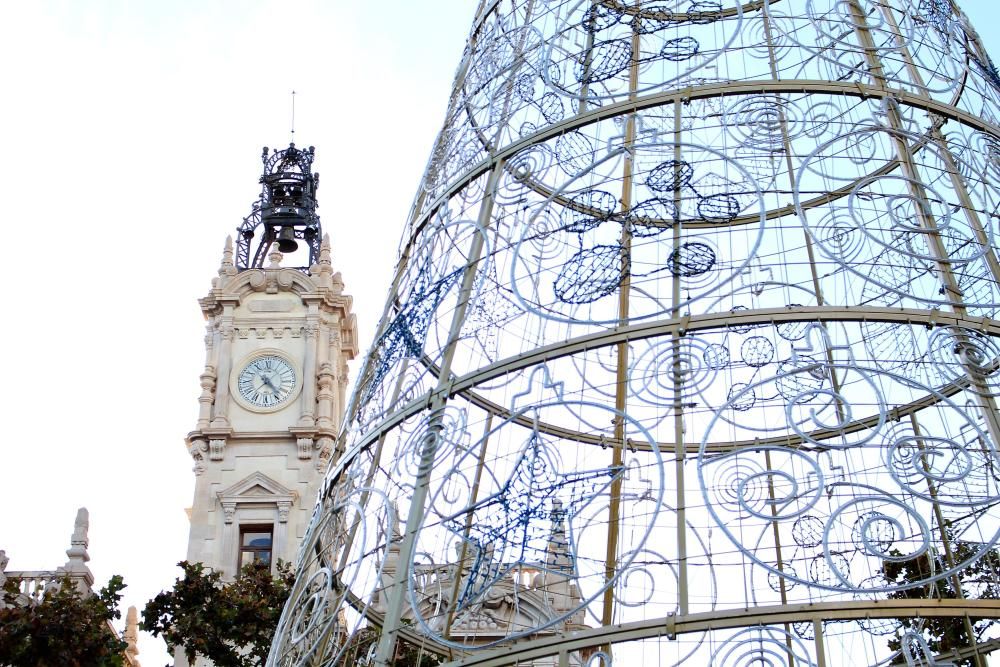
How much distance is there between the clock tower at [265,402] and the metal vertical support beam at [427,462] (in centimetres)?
2797

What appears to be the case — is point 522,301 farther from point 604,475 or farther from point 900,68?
point 900,68

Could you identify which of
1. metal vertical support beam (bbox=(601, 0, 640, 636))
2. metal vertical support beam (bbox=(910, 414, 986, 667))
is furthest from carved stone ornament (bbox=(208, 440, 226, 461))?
metal vertical support beam (bbox=(910, 414, 986, 667))

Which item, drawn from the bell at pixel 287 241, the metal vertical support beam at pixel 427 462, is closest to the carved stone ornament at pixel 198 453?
the bell at pixel 287 241

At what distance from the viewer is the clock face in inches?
1802

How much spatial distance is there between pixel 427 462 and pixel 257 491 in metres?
31.2

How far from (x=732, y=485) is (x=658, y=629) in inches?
79.2

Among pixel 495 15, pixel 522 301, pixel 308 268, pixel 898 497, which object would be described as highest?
pixel 308 268

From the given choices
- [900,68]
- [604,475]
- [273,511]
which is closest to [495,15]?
[900,68]

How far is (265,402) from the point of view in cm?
4578

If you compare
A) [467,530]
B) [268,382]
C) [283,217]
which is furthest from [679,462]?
[283,217]

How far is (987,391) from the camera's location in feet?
42.5

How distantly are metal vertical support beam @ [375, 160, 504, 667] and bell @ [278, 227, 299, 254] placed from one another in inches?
1420

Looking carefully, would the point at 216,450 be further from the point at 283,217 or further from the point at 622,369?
the point at 622,369

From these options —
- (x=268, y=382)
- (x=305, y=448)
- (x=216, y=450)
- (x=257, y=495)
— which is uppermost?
(x=268, y=382)
